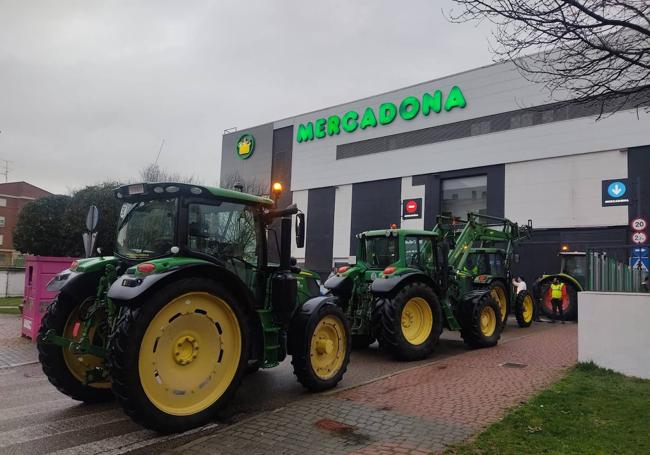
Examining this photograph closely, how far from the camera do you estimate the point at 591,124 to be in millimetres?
21656

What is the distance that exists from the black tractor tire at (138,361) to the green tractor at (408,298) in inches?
182

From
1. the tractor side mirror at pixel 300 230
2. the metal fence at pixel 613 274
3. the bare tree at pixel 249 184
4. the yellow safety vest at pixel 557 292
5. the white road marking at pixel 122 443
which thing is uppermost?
the bare tree at pixel 249 184

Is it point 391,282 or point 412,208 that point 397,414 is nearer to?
point 391,282

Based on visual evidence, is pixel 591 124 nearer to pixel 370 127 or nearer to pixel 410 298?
pixel 370 127

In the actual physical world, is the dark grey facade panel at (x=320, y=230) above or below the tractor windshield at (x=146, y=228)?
above

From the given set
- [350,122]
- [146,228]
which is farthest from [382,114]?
[146,228]

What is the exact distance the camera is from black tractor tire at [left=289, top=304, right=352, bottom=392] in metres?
6.34

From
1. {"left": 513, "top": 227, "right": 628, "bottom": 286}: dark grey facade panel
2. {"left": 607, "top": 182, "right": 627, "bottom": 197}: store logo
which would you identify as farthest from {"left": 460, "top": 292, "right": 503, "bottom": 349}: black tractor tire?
{"left": 607, "top": 182, "right": 627, "bottom": 197}: store logo

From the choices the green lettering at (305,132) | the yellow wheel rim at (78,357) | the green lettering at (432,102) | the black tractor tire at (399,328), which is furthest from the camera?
the green lettering at (305,132)

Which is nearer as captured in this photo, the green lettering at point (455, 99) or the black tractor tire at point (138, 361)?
the black tractor tire at point (138, 361)

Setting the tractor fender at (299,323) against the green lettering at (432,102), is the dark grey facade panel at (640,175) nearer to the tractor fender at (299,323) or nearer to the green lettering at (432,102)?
the green lettering at (432,102)

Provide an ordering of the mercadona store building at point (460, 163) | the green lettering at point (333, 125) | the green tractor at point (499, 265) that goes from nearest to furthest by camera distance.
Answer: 1. the green tractor at point (499, 265)
2. the mercadona store building at point (460, 163)
3. the green lettering at point (333, 125)

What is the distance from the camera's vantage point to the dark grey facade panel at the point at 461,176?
81.5 feet

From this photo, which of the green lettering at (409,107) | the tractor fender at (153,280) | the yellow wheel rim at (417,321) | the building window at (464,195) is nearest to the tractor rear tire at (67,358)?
the tractor fender at (153,280)
